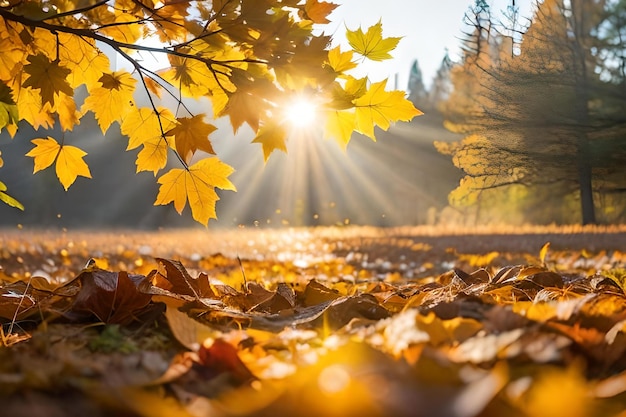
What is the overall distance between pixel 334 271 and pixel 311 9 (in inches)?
156

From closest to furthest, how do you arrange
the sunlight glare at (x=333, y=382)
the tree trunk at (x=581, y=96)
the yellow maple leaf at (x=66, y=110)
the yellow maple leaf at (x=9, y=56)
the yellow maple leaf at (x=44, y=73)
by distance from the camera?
the sunlight glare at (x=333, y=382) → the yellow maple leaf at (x=44, y=73) → the yellow maple leaf at (x=9, y=56) → the yellow maple leaf at (x=66, y=110) → the tree trunk at (x=581, y=96)

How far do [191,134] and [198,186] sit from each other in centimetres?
14

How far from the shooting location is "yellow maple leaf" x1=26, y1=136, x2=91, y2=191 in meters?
1.70

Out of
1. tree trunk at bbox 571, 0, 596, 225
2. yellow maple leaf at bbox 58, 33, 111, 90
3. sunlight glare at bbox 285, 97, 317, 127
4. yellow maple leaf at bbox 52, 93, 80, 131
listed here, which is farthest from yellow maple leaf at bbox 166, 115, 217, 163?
tree trunk at bbox 571, 0, 596, 225

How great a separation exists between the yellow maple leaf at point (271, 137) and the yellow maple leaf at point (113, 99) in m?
0.58

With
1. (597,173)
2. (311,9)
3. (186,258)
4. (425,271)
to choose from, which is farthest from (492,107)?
(186,258)

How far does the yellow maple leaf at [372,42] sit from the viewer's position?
1450 mm

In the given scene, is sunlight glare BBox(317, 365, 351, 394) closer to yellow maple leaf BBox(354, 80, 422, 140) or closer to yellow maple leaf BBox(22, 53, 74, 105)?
yellow maple leaf BBox(354, 80, 422, 140)

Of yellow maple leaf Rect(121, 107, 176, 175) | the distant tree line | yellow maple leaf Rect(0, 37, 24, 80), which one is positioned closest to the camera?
yellow maple leaf Rect(121, 107, 176, 175)

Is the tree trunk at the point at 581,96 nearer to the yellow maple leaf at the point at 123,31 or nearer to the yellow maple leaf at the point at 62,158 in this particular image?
the yellow maple leaf at the point at 123,31

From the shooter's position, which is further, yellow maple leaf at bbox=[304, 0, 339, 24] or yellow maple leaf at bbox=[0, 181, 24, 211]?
yellow maple leaf at bbox=[0, 181, 24, 211]

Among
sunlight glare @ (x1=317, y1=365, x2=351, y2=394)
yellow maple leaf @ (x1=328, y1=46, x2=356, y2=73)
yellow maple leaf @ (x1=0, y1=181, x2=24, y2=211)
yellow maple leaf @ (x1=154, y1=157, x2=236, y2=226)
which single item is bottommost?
sunlight glare @ (x1=317, y1=365, x2=351, y2=394)

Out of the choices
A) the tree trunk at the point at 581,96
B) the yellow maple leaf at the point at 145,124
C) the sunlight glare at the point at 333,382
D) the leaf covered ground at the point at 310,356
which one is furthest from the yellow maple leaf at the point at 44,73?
the tree trunk at the point at 581,96

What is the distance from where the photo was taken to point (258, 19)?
1.35m
